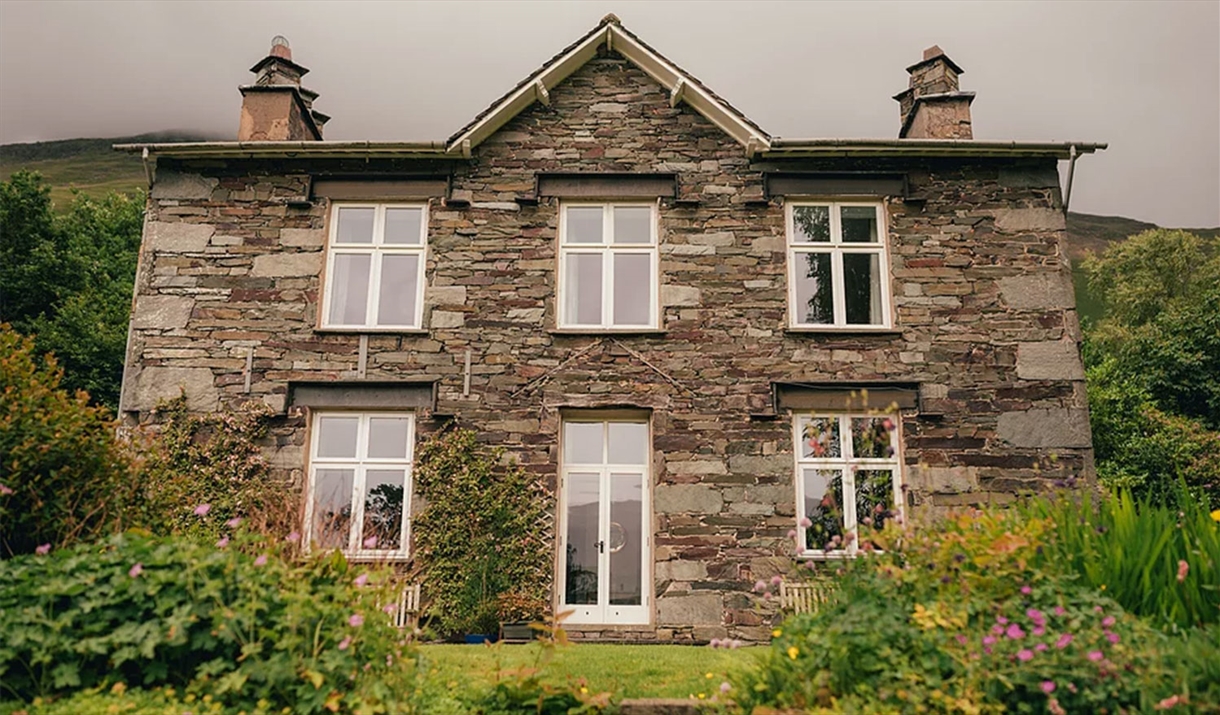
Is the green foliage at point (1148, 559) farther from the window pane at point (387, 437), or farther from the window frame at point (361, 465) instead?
the window pane at point (387, 437)

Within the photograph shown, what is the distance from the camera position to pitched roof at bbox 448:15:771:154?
12.0 meters

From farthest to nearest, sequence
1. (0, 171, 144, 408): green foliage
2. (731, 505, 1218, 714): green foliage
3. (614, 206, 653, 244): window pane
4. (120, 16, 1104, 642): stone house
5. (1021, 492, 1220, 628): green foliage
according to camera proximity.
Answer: (0, 171, 144, 408): green foliage
(614, 206, 653, 244): window pane
(120, 16, 1104, 642): stone house
(1021, 492, 1220, 628): green foliage
(731, 505, 1218, 714): green foliage

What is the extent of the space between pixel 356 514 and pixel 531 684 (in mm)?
6046

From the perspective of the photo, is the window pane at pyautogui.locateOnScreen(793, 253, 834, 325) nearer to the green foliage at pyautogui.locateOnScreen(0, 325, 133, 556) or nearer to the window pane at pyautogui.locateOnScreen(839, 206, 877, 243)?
the window pane at pyautogui.locateOnScreen(839, 206, 877, 243)

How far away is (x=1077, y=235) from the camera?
11581 centimetres

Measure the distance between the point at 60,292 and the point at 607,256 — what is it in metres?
21.0

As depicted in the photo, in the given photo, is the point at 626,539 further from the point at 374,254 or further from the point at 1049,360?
the point at 1049,360

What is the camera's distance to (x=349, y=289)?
11992 mm

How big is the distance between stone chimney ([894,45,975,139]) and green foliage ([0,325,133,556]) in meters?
11.3

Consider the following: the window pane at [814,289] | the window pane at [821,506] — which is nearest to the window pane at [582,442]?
the window pane at [821,506]

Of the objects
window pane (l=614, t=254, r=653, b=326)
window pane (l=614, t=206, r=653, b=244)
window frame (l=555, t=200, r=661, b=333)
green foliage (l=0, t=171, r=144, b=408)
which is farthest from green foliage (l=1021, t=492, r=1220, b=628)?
green foliage (l=0, t=171, r=144, b=408)

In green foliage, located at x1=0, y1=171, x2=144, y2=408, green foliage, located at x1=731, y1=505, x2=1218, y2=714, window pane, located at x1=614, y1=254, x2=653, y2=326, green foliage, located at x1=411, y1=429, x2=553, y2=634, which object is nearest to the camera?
green foliage, located at x1=731, y1=505, x2=1218, y2=714

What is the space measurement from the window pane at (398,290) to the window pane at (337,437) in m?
1.40

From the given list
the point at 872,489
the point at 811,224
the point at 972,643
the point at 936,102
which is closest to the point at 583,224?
the point at 811,224
